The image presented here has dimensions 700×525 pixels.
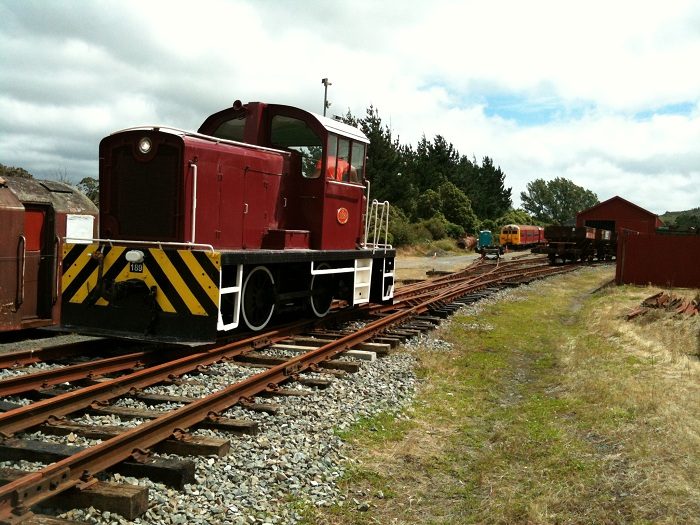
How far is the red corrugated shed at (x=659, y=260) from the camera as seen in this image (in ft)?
64.2

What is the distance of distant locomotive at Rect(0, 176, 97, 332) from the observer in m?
8.46

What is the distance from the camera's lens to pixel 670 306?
41.2 feet

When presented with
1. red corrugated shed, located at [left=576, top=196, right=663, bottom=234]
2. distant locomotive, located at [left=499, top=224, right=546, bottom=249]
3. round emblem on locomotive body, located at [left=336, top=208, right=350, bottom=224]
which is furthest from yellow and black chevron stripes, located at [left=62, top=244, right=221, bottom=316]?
red corrugated shed, located at [left=576, top=196, right=663, bottom=234]

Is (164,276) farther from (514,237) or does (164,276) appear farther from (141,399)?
(514,237)

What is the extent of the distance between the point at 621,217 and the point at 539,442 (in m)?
49.2

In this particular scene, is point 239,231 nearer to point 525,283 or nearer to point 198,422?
point 198,422

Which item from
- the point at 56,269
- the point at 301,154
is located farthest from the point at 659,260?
the point at 56,269

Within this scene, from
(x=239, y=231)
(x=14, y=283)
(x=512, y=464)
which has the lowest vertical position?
(x=512, y=464)

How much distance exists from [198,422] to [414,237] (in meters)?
35.9

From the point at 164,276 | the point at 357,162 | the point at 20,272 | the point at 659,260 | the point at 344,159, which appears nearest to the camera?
the point at 164,276

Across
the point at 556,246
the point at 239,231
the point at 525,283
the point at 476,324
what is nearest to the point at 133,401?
the point at 239,231

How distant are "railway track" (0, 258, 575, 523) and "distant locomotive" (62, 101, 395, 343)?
52cm

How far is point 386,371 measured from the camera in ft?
23.4

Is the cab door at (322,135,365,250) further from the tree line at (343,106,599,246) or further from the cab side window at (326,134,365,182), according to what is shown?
the tree line at (343,106,599,246)
